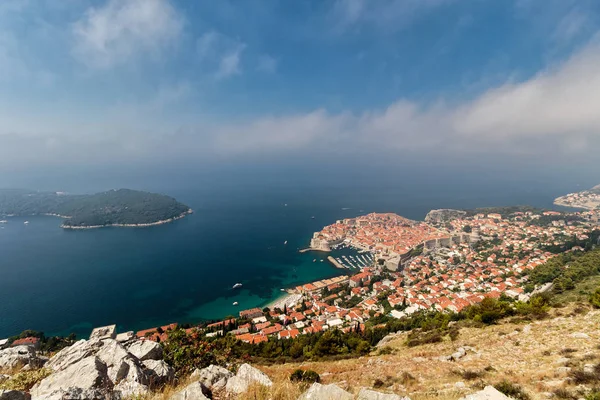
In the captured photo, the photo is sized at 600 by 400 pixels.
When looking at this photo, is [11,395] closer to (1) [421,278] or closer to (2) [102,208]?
(1) [421,278]

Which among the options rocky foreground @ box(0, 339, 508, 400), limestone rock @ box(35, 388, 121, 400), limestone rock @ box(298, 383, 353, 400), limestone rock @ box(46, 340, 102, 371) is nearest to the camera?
limestone rock @ box(35, 388, 121, 400)

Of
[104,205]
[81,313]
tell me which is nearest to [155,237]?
[81,313]

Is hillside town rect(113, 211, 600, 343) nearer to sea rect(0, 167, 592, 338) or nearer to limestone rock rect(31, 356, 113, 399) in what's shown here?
sea rect(0, 167, 592, 338)

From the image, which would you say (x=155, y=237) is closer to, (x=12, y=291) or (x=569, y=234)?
(x=12, y=291)

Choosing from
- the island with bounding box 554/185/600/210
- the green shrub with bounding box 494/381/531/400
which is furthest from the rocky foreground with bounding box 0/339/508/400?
the island with bounding box 554/185/600/210

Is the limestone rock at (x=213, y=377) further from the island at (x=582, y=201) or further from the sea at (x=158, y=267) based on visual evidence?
the island at (x=582, y=201)
